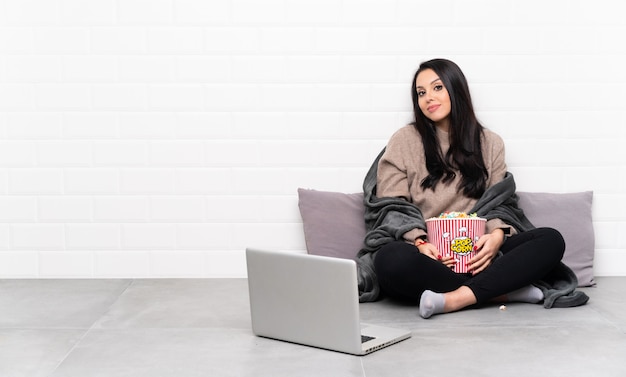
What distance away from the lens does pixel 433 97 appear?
3451mm

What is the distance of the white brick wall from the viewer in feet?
11.9

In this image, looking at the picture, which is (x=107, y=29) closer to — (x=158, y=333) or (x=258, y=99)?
(x=258, y=99)

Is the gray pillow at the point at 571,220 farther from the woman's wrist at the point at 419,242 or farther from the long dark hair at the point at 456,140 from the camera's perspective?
the woman's wrist at the point at 419,242

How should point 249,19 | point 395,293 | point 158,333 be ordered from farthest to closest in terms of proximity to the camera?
point 249,19 < point 395,293 < point 158,333

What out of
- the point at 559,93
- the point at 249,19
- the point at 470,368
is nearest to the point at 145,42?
the point at 249,19

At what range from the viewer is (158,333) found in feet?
9.19

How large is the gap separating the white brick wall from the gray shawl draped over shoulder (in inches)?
12.6

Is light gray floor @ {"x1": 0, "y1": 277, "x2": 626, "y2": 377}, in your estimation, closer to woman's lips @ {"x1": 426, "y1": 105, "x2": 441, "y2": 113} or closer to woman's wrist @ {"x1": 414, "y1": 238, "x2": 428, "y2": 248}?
woman's wrist @ {"x1": 414, "y1": 238, "x2": 428, "y2": 248}

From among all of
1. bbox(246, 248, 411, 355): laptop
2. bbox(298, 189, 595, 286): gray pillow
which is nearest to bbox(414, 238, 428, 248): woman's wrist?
bbox(298, 189, 595, 286): gray pillow

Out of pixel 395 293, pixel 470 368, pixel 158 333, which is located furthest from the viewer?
pixel 395 293

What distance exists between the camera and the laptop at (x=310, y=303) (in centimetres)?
247

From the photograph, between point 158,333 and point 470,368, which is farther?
point 158,333

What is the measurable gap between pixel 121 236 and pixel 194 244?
318mm

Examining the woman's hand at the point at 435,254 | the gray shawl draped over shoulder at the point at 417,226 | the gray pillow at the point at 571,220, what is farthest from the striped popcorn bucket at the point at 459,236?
the gray pillow at the point at 571,220
